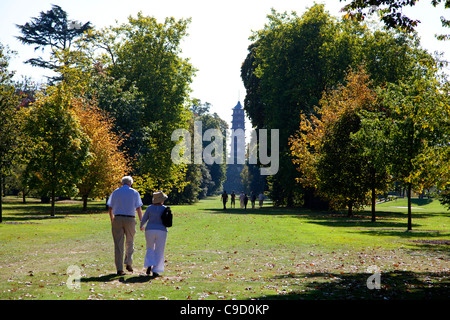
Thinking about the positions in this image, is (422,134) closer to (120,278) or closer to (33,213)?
(120,278)

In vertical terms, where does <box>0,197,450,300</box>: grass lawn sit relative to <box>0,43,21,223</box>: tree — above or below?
below

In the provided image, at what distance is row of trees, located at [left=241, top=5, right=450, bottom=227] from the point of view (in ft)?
86.5

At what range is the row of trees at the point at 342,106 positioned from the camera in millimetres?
26359

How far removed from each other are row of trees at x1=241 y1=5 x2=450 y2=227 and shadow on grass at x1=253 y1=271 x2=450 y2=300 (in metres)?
8.80

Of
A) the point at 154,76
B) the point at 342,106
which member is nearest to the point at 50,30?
the point at 154,76

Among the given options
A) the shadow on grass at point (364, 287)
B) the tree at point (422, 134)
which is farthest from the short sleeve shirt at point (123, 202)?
the tree at point (422, 134)

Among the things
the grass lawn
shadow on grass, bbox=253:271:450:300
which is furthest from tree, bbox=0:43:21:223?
shadow on grass, bbox=253:271:450:300

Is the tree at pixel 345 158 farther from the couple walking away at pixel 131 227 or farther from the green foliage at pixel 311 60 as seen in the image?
the couple walking away at pixel 131 227

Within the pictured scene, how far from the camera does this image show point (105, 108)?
4841cm

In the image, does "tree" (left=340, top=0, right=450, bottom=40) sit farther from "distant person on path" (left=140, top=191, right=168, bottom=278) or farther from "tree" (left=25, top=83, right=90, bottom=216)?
"tree" (left=25, top=83, right=90, bottom=216)

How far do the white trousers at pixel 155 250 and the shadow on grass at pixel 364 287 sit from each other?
2.68m

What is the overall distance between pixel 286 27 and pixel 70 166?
2897cm

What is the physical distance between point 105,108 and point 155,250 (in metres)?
39.0
